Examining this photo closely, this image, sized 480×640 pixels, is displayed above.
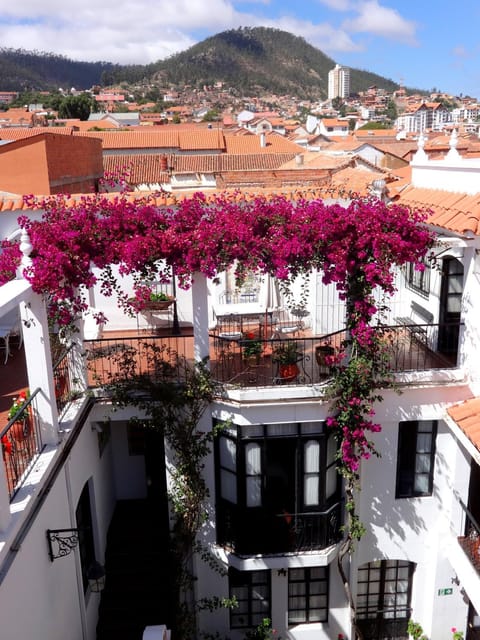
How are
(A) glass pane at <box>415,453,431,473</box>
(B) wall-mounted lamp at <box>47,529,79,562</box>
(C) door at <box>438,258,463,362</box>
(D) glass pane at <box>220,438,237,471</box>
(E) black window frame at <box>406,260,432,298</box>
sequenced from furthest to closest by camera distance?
1. (E) black window frame at <box>406,260,432,298</box>
2. (C) door at <box>438,258,463,362</box>
3. (A) glass pane at <box>415,453,431,473</box>
4. (D) glass pane at <box>220,438,237,471</box>
5. (B) wall-mounted lamp at <box>47,529,79,562</box>

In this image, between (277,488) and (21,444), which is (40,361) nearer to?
(21,444)

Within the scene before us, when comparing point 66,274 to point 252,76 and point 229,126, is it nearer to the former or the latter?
point 229,126

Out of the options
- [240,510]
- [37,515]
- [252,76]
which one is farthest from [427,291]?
[252,76]

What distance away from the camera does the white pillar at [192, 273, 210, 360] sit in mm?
8859

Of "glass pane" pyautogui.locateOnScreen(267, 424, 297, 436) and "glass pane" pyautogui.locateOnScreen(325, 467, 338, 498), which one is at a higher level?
"glass pane" pyautogui.locateOnScreen(267, 424, 297, 436)

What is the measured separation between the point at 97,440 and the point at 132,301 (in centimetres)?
291

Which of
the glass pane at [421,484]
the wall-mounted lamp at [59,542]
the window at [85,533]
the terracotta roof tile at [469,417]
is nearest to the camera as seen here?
the wall-mounted lamp at [59,542]

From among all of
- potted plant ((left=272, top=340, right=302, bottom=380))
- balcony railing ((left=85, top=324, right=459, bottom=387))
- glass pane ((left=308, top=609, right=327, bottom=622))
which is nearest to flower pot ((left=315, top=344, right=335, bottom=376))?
balcony railing ((left=85, top=324, right=459, bottom=387))

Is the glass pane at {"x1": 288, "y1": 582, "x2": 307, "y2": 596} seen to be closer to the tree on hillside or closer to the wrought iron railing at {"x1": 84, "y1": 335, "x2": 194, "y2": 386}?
the wrought iron railing at {"x1": 84, "y1": 335, "x2": 194, "y2": 386}

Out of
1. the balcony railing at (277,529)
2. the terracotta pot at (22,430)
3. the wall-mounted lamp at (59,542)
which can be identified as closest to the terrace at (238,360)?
the terracotta pot at (22,430)

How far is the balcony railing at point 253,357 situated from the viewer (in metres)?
9.54

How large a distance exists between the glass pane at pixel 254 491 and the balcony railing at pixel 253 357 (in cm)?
172

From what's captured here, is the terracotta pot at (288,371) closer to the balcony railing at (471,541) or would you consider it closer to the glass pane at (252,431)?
the glass pane at (252,431)

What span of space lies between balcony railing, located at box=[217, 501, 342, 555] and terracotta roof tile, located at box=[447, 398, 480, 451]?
2701mm
